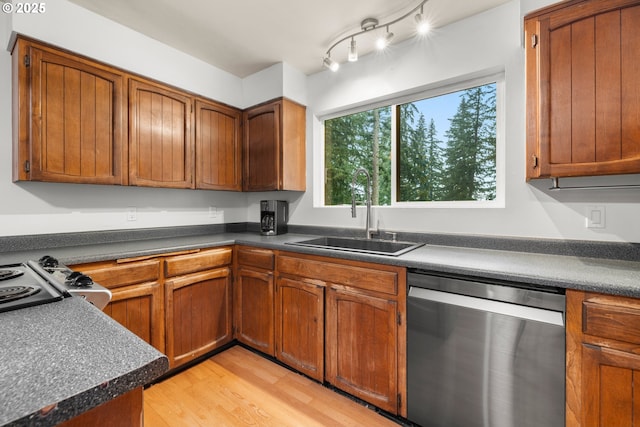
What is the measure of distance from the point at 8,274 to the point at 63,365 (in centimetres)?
101

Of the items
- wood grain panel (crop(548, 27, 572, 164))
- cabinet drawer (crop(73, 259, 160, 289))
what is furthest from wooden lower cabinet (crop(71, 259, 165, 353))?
wood grain panel (crop(548, 27, 572, 164))

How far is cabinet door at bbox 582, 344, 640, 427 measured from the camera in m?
1.05

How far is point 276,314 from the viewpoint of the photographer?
2.15 meters

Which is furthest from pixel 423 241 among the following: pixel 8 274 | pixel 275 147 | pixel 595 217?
pixel 8 274

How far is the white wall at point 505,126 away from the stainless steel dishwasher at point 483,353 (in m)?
0.67

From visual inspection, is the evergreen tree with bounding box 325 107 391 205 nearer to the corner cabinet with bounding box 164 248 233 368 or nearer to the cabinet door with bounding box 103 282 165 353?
the corner cabinet with bounding box 164 248 233 368

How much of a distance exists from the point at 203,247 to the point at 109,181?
2.47 feet

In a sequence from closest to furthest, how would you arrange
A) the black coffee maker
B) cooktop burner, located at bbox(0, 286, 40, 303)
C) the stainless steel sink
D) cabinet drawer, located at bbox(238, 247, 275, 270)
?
cooktop burner, located at bbox(0, 286, 40, 303) → the stainless steel sink → cabinet drawer, located at bbox(238, 247, 275, 270) → the black coffee maker

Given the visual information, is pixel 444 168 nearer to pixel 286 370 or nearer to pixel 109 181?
pixel 286 370

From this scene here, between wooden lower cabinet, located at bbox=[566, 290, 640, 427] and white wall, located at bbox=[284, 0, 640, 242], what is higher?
white wall, located at bbox=[284, 0, 640, 242]

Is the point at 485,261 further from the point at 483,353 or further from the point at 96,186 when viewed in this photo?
the point at 96,186

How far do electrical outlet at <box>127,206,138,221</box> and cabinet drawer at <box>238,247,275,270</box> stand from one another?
34.0 inches

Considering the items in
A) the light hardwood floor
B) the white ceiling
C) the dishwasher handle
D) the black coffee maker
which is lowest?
the light hardwood floor

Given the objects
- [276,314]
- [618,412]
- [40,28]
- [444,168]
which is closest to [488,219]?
[444,168]
